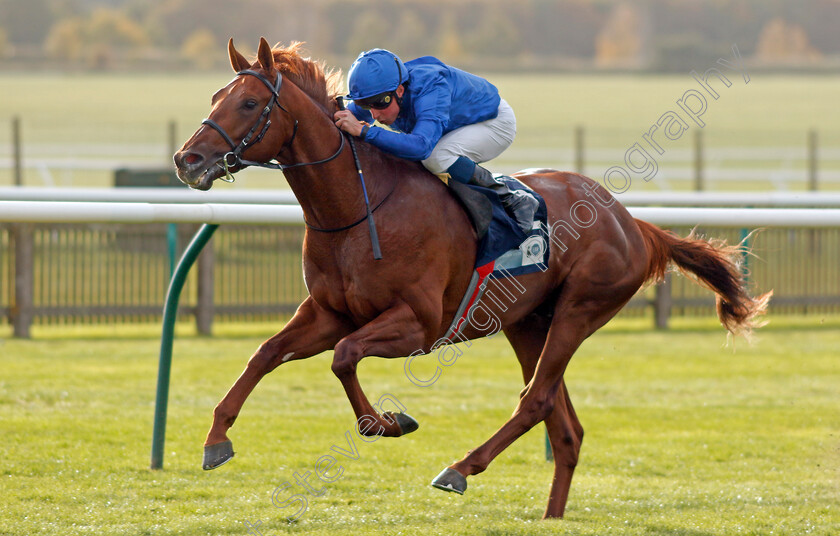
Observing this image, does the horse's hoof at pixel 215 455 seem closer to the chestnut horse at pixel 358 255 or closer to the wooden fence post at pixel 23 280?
the chestnut horse at pixel 358 255

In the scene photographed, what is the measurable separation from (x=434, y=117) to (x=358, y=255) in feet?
1.94

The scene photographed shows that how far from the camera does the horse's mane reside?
379 cm

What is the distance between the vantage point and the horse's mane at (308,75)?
3.79 meters

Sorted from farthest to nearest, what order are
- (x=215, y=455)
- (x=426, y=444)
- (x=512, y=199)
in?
(x=426, y=444)
(x=512, y=199)
(x=215, y=455)

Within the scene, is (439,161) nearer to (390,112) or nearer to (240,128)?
(390,112)

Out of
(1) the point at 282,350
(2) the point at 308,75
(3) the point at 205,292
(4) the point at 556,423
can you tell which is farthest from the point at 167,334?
(3) the point at 205,292

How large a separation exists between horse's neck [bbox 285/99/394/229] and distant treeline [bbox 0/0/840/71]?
2914 inches

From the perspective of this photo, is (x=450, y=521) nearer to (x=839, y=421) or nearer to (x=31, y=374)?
(x=839, y=421)

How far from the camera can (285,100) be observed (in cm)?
365

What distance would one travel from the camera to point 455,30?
9238 centimetres

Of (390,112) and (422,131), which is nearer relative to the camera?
(422,131)

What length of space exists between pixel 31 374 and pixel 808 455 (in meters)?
5.08

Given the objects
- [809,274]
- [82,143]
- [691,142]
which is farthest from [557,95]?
[809,274]

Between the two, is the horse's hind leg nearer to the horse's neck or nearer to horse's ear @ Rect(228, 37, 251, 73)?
the horse's neck
